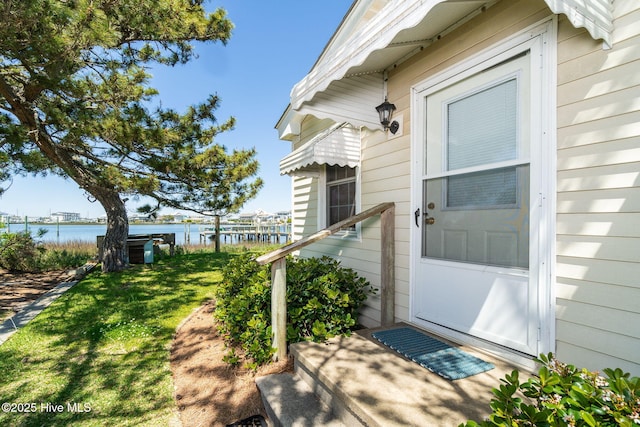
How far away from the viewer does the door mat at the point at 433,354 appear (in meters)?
2.18

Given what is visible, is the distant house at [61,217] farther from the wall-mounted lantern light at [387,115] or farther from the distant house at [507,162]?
the distant house at [507,162]

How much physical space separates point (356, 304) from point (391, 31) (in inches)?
110

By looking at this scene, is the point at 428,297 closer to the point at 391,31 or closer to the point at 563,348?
the point at 563,348

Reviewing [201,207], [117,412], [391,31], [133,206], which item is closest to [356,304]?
[117,412]

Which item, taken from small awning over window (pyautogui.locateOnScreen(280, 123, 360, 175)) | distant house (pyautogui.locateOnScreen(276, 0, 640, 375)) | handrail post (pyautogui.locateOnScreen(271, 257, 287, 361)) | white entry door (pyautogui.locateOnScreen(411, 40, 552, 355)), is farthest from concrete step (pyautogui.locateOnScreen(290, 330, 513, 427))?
small awning over window (pyautogui.locateOnScreen(280, 123, 360, 175))

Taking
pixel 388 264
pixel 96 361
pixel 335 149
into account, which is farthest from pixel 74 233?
pixel 388 264

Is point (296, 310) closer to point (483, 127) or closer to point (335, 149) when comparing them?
point (335, 149)

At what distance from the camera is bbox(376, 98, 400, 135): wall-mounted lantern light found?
343 centimetres

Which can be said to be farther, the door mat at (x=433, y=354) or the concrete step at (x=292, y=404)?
the door mat at (x=433, y=354)

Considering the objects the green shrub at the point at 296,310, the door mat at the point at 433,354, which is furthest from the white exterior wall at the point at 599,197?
the green shrub at the point at 296,310

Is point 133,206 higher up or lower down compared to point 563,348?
higher up

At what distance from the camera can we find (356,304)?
3.59 m

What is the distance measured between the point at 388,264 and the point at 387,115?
5.56 ft

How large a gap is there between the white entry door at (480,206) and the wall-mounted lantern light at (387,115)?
Answer: 328 millimetres
